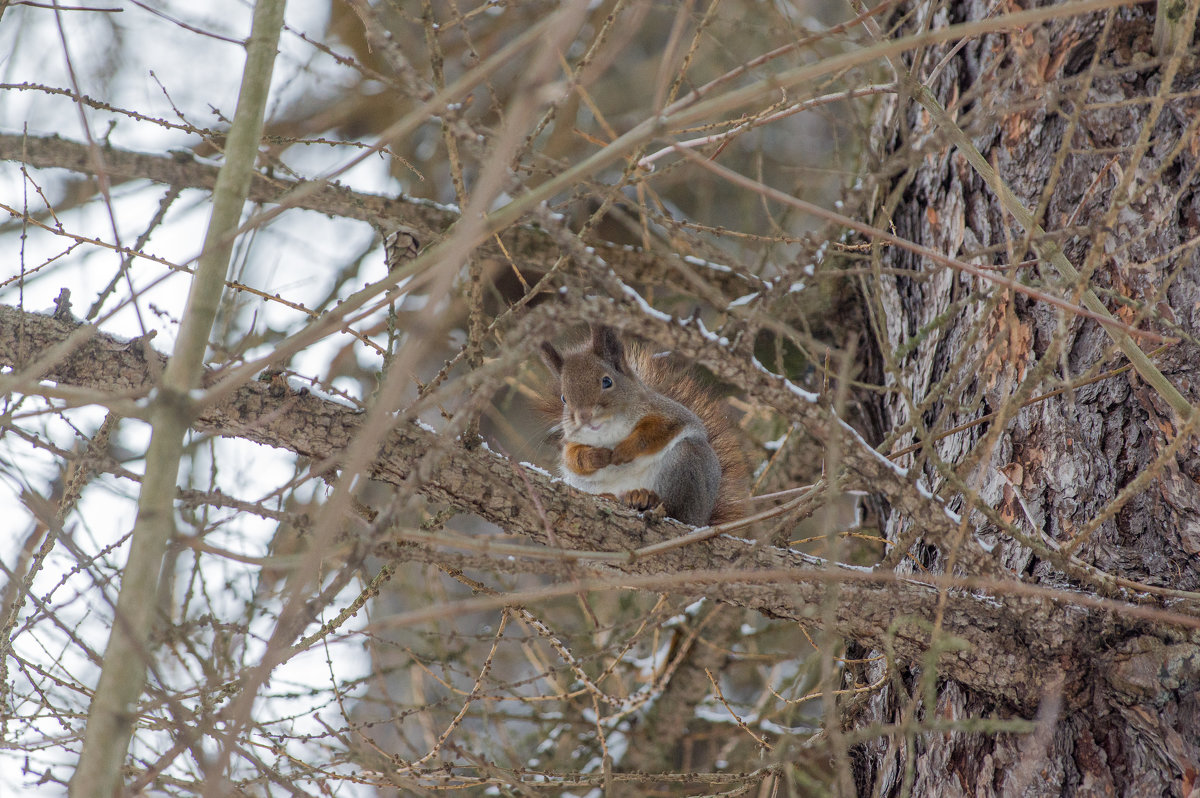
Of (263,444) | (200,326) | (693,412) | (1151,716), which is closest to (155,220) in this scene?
(263,444)

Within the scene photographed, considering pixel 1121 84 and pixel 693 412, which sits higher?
pixel 1121 84

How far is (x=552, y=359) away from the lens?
2500 mm

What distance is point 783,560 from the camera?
174 cm

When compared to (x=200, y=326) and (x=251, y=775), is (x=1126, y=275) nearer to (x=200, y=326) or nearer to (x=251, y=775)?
(x=200, y=326)

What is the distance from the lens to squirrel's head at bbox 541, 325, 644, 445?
2432mm

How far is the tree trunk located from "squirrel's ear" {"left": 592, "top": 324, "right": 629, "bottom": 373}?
2.50ft

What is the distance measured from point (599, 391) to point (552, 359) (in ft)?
0.51

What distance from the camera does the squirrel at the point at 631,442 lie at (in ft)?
Result: 7.42

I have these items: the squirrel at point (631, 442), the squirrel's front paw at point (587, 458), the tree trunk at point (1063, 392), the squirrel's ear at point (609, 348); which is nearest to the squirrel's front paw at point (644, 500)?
the squirrel at point (631, 442)

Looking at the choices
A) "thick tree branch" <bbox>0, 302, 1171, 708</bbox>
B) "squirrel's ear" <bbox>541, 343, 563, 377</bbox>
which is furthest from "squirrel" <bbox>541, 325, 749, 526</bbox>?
"thick tree branch" <bbox>0, 302, 1171, 708</bbox>

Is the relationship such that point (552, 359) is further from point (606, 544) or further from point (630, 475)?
point (606, 544)

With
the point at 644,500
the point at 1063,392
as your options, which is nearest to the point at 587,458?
the point at 644,500

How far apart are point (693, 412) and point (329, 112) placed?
3357 millimetres

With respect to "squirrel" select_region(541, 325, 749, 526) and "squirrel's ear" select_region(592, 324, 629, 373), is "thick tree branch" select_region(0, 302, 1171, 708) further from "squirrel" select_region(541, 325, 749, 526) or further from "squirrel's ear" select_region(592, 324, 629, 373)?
"squirrel's ear" select_region(592, 324, 629, 373)
